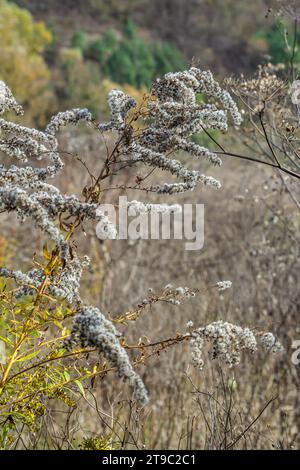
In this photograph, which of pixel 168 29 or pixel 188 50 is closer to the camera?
pixel 188 50

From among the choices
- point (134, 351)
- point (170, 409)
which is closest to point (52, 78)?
point (134, 351)

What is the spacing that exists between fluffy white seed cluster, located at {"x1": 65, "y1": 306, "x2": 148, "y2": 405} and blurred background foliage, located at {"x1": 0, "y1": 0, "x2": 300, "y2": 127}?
18168 millimetres

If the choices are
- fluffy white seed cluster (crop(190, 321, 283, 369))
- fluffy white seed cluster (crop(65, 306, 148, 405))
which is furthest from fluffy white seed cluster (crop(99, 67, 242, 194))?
fluffy white seed cluster (crop(65, 306, 148, 405))

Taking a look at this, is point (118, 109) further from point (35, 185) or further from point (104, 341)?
point (104, 341)

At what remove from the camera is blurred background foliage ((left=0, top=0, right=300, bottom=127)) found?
24844 mm

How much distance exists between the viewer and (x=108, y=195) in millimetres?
9828

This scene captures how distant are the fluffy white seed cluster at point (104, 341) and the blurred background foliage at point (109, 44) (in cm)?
1817

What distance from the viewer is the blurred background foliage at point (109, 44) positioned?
2484 cm

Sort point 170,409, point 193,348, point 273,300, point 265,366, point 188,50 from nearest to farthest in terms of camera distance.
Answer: point 193,348 → point 170,409 → point 265,366 → point 273,300 → point 188,50

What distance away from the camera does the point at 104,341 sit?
227 cm

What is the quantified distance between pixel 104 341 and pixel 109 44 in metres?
39.3

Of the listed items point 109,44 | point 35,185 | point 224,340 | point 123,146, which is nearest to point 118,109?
point 123,146
